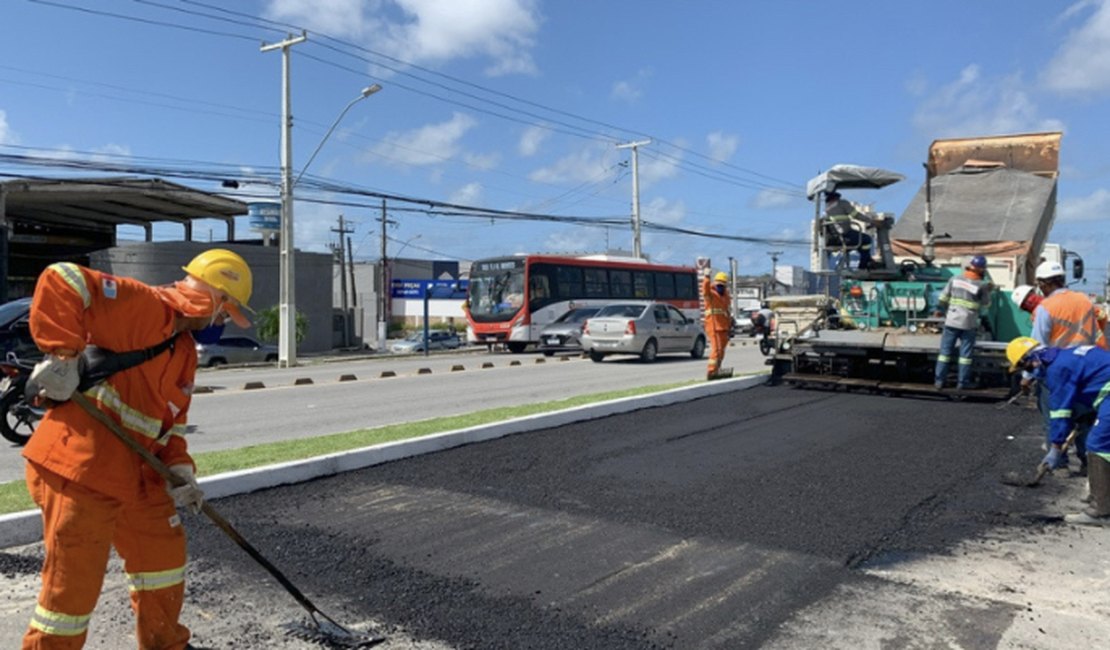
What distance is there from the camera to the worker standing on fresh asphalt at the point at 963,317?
34.3ft

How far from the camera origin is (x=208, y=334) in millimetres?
3678

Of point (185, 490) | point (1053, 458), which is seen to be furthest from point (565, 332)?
point (185, 490)

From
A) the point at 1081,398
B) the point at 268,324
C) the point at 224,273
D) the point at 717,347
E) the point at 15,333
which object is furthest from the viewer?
the point at 268,324

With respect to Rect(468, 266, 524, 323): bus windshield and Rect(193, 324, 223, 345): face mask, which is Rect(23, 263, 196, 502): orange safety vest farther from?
Rect(468, 266, 524, 323): bus windshield

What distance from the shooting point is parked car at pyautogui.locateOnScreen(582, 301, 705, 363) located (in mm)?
21328

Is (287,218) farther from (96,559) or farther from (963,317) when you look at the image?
(96,559)

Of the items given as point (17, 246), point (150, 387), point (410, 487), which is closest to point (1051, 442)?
point (410, 487)

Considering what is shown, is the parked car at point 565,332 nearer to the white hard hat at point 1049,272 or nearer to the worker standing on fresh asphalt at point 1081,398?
the white hard hat at point 1049,272

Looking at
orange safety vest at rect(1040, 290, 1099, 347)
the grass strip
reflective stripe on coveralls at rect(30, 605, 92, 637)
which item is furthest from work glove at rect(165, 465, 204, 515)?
orange safety vest at rect(1040, 290, 1099, 347)

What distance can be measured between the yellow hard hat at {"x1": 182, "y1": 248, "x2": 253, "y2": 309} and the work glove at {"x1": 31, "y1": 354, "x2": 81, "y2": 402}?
26.3 inches

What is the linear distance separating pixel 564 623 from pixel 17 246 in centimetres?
4193

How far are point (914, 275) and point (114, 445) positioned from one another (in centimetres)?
1130

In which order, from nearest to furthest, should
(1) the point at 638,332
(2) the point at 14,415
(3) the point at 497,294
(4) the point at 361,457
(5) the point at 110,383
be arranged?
(5) the point at 110,383, (4) the point at 361,457, (2) the point at 14,415, (1) the point at 638,332, (3) the point at 497,294

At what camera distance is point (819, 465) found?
710cm
